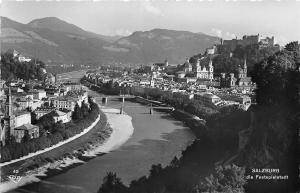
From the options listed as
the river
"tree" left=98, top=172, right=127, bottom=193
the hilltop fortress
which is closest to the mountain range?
the hilltop fortress

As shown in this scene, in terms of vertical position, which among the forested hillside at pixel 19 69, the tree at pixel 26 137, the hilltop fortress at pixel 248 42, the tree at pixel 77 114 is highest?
the hilltop fortress at pixel 248 42

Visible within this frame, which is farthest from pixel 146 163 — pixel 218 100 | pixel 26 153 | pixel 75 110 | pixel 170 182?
pixel 218 100

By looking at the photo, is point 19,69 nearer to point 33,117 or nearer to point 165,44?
point 33,117

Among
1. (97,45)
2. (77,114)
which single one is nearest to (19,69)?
(77,114)

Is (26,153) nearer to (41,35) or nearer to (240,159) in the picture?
(240,159)

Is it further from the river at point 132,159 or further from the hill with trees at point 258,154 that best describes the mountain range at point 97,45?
the hill with trees at point 258,154

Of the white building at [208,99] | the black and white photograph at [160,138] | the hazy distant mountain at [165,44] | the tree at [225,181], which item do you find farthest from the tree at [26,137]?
the hazy distant mountain at [165,44]
